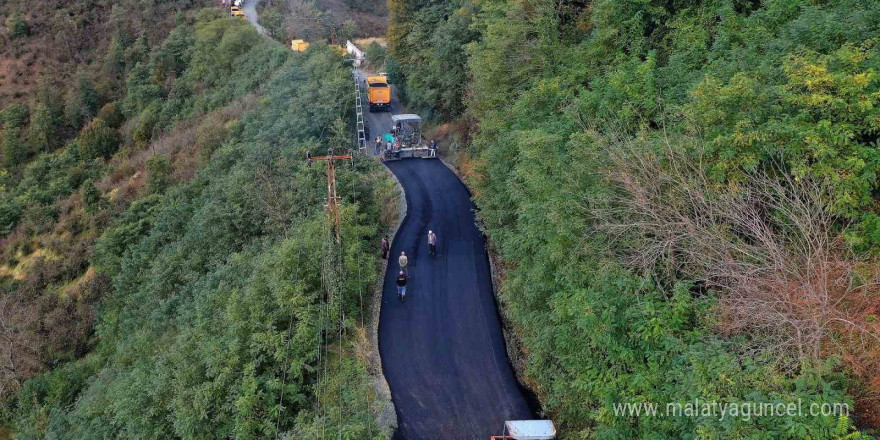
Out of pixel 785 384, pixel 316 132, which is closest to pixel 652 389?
pixel 785 384

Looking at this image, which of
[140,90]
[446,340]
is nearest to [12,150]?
[140,90]

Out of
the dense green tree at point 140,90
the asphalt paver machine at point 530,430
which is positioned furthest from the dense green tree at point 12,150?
the asphalt paver machine at point 530,430

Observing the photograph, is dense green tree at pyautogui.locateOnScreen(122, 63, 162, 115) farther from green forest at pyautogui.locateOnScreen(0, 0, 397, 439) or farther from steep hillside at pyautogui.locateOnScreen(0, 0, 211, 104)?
steep hillside at pyautogui.locateOnScreen(0, 0, 211, 104)

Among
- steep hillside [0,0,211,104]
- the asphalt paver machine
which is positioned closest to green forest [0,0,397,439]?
steep hillside [0,0,211,104]

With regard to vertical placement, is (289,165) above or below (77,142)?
above

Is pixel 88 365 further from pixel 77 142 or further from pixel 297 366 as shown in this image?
pixel 77 142

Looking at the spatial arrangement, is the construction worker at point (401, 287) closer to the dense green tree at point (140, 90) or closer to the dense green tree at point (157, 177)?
the dense green tree at point (157, 177)
